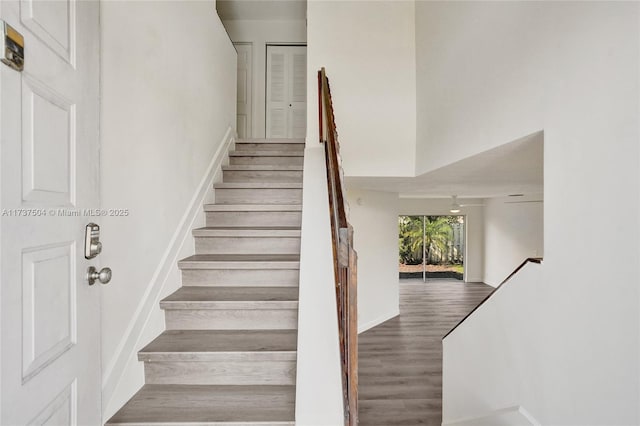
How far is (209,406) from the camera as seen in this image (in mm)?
1561

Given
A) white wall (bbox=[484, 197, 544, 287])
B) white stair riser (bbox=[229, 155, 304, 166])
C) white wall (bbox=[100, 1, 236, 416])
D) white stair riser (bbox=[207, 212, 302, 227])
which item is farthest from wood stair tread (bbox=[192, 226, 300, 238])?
white wall (bbox=[484, 197, 544, 287])

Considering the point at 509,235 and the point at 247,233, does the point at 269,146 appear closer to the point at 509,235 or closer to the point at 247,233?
the point at 247,233

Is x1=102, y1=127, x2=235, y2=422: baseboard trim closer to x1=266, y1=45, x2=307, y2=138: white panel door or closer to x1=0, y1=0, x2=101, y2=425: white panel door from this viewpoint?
x1=0, y1=0, x2=101, y2=425: white panel door

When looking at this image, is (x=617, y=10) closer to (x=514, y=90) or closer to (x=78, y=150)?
(x=514, y=90)

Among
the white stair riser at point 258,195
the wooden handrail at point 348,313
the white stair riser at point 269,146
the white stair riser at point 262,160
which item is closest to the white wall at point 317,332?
the wooden handrail at point 348,313

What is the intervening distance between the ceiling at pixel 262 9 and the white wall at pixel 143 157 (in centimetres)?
274

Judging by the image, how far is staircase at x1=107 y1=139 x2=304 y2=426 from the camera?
155cm

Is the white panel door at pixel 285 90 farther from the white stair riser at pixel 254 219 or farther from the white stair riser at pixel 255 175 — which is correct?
the white stair riser at pixel 254 219

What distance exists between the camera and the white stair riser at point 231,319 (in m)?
2.04

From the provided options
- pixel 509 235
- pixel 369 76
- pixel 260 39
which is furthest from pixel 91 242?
pixel 509 235

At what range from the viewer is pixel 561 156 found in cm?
173

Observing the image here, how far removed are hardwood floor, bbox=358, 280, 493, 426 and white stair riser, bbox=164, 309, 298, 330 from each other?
2.23m

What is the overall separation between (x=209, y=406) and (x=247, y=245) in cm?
127

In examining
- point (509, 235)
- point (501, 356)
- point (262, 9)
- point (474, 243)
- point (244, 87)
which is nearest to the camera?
point (501, 356)
